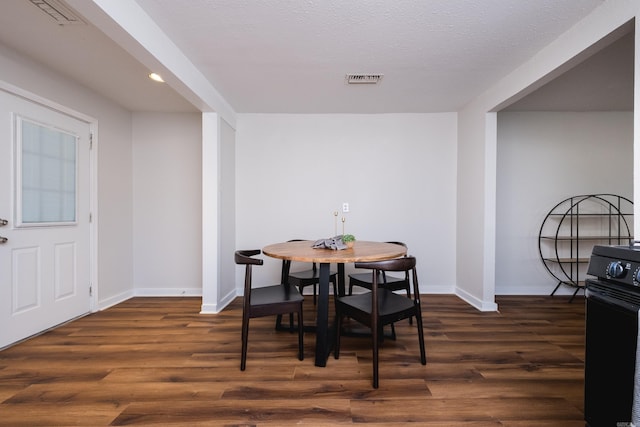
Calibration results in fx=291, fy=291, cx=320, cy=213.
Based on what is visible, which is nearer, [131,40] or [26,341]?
[131,40]

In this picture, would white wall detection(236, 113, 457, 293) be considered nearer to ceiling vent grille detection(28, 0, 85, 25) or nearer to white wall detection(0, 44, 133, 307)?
white wall detection(0, 44, 133, 307)

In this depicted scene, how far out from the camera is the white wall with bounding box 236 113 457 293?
12.4ft

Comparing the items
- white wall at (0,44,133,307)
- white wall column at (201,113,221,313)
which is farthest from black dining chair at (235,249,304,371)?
white wall at (0,44,133,307)

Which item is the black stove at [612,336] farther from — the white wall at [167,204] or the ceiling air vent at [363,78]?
the white wall at [167,204]

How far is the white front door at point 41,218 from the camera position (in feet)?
7.58

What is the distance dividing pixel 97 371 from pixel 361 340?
1932 millimetres

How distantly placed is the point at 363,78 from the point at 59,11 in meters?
2.25

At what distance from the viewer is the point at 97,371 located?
1999 millimetres

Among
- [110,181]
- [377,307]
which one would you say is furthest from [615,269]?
[110,181]

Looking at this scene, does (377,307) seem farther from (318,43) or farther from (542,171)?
(542,171)

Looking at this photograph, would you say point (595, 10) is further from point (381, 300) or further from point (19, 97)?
point (19, 97)

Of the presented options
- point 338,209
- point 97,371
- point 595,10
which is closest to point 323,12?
point 595,10

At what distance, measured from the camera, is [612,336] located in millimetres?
1136

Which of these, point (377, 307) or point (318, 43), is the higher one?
point (318, 43)
